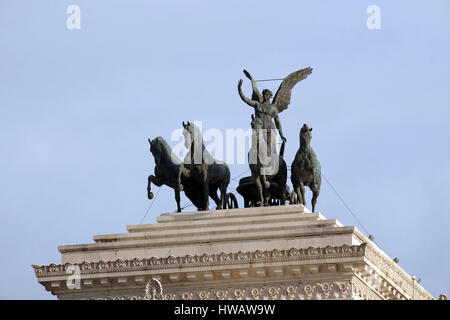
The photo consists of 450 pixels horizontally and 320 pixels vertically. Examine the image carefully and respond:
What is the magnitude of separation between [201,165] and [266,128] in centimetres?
263

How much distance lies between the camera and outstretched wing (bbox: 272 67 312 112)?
5409cm

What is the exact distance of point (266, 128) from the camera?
52750 mm

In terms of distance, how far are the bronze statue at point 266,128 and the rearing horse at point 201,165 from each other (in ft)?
3.45

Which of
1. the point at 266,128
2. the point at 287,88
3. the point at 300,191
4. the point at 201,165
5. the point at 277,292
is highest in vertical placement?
the point at 287,88

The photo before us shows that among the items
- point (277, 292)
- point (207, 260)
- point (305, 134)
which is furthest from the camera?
point (305, 134)

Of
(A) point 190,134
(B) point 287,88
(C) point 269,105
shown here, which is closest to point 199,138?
(A) point 190,134

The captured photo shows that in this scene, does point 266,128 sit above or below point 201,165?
above

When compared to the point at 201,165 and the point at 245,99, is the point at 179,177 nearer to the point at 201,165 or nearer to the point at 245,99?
the point at 201,165

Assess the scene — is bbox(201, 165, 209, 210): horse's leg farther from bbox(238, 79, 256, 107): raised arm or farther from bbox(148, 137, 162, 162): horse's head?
bbox(238, 79, 256, 107): raised arm

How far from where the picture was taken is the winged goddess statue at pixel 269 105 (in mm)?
52438

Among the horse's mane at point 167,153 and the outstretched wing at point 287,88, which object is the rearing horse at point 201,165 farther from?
the outstretched wing at point 287,88

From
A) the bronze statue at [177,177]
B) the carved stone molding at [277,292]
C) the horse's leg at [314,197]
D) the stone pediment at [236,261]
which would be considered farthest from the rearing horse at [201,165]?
the carved stone molding at [277,292]
